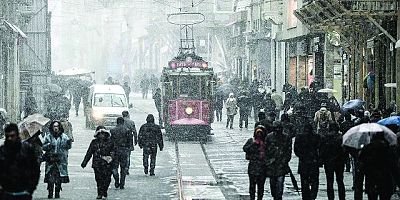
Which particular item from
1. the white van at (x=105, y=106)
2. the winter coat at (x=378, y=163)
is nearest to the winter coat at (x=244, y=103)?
the white van at (x=105, y=106)

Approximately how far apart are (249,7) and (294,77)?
19954mm

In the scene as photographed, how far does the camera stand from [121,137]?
917 inches

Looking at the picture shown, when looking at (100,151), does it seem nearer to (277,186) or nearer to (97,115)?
(277,186)

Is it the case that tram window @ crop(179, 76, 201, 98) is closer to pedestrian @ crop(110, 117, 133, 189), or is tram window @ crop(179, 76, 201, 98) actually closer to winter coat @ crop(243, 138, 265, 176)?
pedestrian @ crop(110, 117, 133, 189)

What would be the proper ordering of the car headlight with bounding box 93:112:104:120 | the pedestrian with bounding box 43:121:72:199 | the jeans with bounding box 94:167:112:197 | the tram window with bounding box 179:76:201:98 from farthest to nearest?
the car headlight with bounding box 93:112:104:120, the tram window with bounding box 179:76:201:98, the pedestrian with bounding box 43:121:72:199, the jeans with bounding box 94:167:112:197

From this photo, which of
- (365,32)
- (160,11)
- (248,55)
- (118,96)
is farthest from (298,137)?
(160,11)

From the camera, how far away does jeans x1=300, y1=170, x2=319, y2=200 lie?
18875 mm

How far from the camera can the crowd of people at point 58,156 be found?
13.0 metres

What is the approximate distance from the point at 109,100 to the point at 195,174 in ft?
61.2

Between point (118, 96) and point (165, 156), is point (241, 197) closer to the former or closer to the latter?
point (165, 156)

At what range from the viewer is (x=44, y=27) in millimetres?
56188

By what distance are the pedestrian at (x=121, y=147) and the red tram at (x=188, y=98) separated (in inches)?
575

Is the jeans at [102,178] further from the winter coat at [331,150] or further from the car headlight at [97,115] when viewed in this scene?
the car headlight at [97,115]

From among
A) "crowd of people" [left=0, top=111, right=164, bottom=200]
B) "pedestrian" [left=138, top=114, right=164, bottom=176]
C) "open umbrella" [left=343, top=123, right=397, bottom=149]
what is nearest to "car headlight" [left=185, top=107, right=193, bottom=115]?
"crowd of people" [left=0, top=111, right=164, bottom=200]
